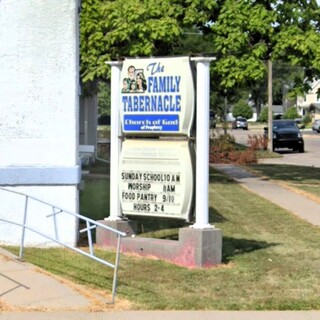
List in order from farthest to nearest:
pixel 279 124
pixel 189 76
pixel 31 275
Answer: pixel 279 124
pixel 189 76
pixel 31 275

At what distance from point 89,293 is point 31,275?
879 millimetres

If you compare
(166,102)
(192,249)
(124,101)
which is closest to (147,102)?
(166,102)

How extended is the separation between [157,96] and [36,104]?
5.43 feet

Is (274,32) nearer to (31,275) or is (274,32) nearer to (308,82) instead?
(308,82)

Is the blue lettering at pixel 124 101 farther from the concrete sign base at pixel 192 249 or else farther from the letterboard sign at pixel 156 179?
the concrete sign base at pixel 192 249

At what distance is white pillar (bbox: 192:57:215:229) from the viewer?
26.6 feet

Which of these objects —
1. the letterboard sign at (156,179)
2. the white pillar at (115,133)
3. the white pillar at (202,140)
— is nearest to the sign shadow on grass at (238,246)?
the white pillar at (202,140)

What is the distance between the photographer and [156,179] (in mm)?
8430

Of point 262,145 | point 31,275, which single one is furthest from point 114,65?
point 262,145

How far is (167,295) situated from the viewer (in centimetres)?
676

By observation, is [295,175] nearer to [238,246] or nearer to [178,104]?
[238,246]

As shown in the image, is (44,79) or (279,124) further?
(279,124)

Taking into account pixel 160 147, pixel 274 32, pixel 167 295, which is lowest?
pixel 167 295

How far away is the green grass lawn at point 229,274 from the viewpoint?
260 inches
